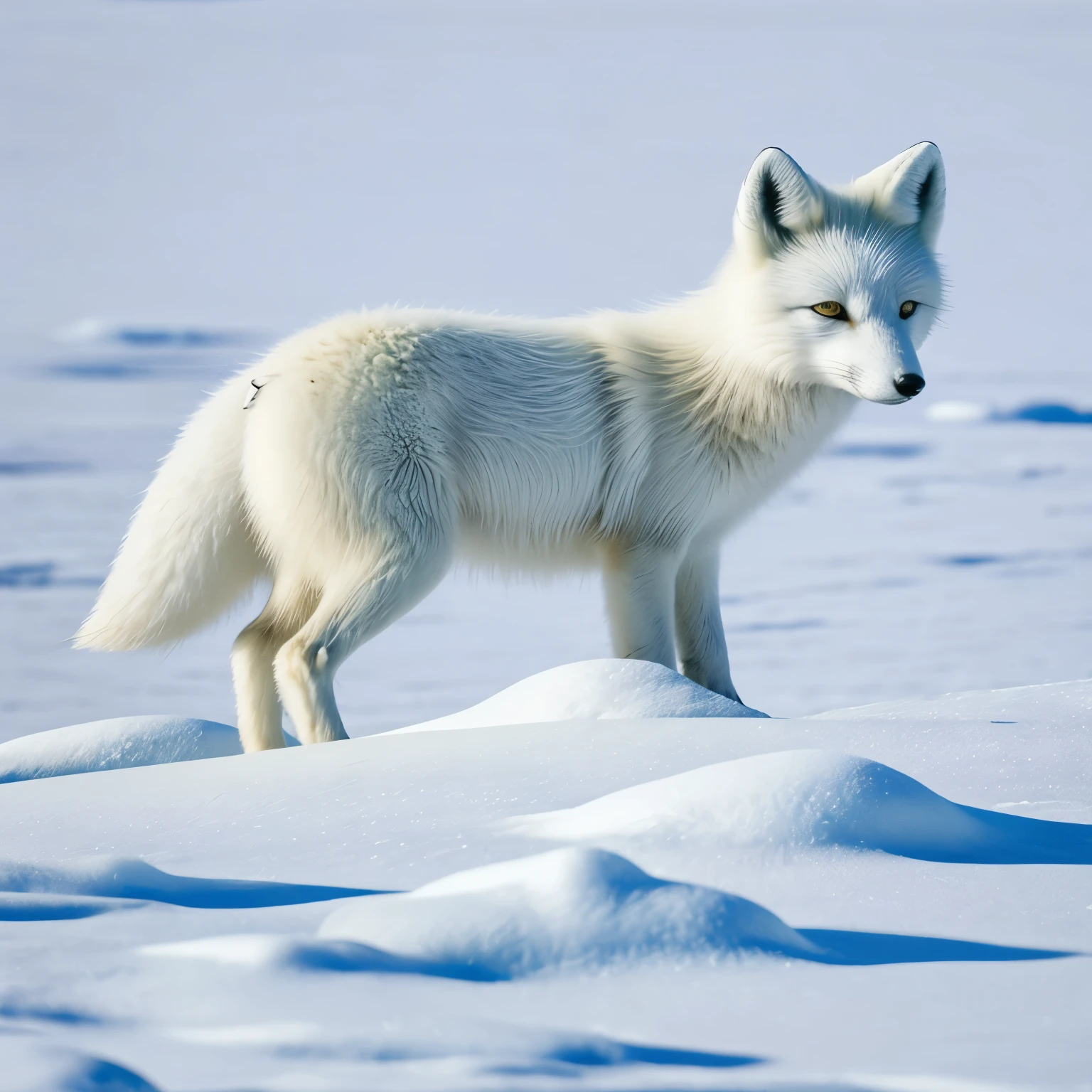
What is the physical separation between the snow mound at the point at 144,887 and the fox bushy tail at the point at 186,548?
184cm

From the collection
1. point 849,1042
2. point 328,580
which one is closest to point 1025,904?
point 849,1042

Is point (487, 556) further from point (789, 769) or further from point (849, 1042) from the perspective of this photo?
point (849, 1042)

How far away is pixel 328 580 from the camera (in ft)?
13.5

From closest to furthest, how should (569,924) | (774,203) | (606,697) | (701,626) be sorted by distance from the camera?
(569,924) < (606,697) < (774,203) < (701,626)

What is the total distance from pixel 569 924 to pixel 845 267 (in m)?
2.85

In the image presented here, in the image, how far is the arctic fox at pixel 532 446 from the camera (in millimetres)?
4055

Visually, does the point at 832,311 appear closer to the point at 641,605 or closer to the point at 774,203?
the point at 774,203

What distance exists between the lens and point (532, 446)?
14.4 ft

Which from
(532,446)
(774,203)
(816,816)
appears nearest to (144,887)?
(816,816)

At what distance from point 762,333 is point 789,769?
2226 mm

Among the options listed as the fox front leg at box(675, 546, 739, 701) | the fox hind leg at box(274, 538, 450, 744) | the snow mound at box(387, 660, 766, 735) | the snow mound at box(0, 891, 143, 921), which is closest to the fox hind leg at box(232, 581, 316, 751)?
the fox hind leg at box(274, 538, 450, 744)

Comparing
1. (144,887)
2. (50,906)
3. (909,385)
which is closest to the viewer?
(50,906)

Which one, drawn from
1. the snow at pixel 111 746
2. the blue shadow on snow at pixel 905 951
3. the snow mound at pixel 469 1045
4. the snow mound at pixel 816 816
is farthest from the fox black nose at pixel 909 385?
the snow mound at pixel 469 1045

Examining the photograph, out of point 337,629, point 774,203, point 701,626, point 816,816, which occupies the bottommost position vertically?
Answer: point 701,626
